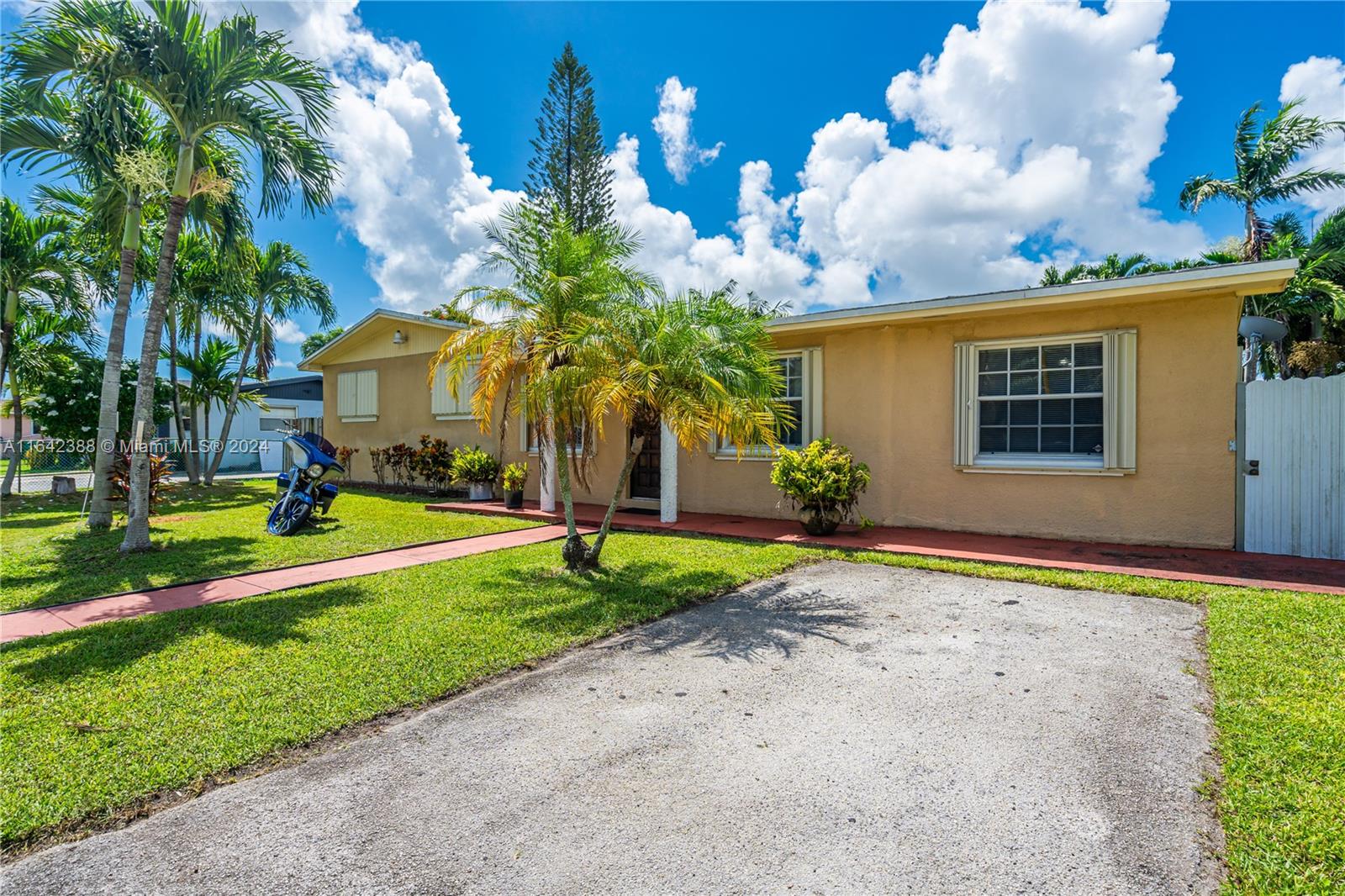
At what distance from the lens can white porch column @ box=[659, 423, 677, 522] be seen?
9.68 m

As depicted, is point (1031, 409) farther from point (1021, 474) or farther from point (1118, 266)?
point (1118, 266)

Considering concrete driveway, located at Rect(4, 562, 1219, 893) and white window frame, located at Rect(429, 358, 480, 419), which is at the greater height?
white window frame, located at Rect(429, 358, 480, 419)

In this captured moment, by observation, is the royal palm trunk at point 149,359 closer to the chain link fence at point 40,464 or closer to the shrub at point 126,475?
the shrub at point 126,475

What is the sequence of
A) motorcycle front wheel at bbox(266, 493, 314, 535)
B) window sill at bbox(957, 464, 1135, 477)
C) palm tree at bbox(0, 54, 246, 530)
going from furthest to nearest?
motorcycle front wheel at bbox(266, 493, 314, 535) → window sill at bbox(957, 464, 1135, 477) → palm tree at bbox(0, 54, 246, 530)

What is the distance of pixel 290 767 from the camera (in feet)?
9.11

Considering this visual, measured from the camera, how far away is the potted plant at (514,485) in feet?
37.4

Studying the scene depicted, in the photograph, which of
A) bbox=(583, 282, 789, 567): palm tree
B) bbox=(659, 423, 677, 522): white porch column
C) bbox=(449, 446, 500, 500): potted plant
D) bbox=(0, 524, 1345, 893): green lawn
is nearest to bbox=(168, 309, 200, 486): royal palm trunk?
bbox=(449, 446, 500, 500): potted plant

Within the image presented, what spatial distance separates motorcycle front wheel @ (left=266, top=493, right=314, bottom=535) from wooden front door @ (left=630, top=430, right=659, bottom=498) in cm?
514

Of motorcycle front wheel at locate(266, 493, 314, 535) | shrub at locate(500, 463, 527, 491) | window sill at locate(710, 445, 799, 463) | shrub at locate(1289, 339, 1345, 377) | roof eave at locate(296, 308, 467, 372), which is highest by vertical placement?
roof eave at locate(296, 308, 467, 372)

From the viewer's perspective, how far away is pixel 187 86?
6.84 metres

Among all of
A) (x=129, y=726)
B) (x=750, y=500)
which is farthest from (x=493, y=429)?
(x=129, y=726)

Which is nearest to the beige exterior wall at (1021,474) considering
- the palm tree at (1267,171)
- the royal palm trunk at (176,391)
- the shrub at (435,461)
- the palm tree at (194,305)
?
the shrub at (435,461)

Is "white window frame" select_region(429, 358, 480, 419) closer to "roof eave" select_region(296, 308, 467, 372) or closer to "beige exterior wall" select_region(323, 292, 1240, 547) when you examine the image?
"roof eave" select_region(296, 308, 467, 372)

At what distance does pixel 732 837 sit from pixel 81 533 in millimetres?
10523
